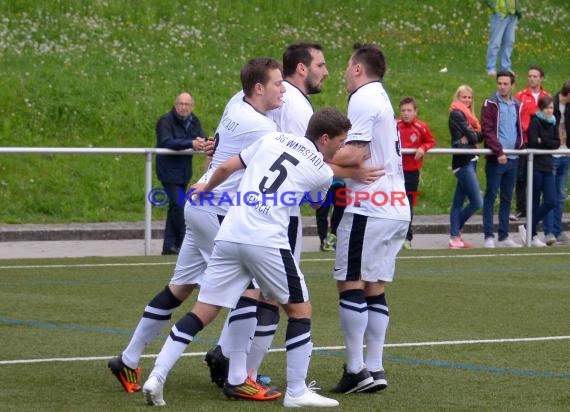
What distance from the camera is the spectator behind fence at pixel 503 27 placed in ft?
87.4

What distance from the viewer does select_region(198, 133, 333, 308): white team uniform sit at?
7566 mm

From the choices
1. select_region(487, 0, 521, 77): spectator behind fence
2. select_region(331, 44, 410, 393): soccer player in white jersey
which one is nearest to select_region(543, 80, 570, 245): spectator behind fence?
select_region(487, 0, 521, 77): spectator behind fence

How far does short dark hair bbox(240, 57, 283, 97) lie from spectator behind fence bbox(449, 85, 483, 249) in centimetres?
936

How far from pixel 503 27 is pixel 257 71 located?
63.4 ft

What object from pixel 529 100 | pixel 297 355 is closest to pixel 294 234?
pixel 297 355

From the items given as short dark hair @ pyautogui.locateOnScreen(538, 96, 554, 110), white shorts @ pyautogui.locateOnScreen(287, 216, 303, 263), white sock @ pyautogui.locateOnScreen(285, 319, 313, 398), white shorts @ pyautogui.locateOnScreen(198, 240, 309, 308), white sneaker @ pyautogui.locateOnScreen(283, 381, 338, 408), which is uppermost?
short dark hair @ pyautogui.locateOnScreen(538, 96, 554, 110)

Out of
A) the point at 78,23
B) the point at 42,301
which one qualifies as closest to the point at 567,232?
the point at 42,301

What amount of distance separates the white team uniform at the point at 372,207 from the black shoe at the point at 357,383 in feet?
1.92

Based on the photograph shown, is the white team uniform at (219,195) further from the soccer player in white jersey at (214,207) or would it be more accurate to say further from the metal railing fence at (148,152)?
the metal railing fence at (148,152)

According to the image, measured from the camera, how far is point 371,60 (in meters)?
8.55

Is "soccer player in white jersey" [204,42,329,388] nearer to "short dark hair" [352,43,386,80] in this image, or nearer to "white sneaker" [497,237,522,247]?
"short dark hair" [352,43,386,80]

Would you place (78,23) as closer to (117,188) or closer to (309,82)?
(117,188)

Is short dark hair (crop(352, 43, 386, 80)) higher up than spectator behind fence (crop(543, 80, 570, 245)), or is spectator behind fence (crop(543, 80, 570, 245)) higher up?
short dark hair (crop(352, 43, 386, 80))

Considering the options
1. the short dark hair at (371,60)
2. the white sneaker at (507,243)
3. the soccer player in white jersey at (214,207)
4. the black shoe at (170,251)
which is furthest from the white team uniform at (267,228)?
the white sneaker at (507,243)
